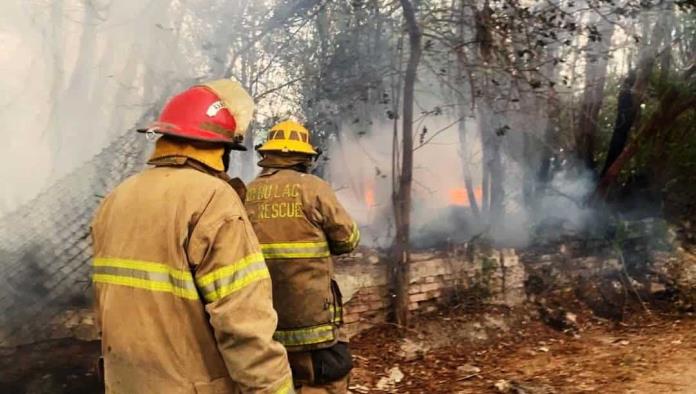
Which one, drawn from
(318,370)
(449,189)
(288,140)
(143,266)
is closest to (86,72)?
(288,140)

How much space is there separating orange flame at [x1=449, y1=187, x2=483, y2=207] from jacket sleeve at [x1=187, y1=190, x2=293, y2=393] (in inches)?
258

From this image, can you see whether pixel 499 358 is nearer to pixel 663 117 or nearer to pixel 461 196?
pixel 461 196

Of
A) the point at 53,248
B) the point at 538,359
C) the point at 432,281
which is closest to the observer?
the point at 53,248

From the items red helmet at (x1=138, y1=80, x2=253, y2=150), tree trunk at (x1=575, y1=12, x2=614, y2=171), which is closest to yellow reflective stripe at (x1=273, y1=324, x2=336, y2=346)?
red helmet at (x1=138, y1=80, x2=253, y2=150)

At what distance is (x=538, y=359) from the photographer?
5.81 meters

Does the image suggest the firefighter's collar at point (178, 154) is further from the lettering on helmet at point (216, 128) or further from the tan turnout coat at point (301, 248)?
the tan turnout coat at point (301, 248)

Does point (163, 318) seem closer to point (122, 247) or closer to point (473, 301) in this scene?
point (122, 247)

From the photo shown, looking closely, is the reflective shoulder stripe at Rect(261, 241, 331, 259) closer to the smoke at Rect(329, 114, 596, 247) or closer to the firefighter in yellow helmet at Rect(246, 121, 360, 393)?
the firefighter in yellow helmet at Rect(246, 121, 360, 393)

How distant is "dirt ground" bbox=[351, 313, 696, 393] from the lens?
16.8 feet

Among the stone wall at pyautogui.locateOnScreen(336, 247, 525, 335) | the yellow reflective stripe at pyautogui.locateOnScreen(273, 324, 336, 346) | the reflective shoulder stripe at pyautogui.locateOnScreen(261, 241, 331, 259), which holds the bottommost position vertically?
the stone wall at pyautogui.locateOnScreen(336, 247, 525, 335)

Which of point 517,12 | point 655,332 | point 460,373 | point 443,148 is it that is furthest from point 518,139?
point 460,373

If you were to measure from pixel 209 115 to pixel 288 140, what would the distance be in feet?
4.42

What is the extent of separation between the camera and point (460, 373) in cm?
552

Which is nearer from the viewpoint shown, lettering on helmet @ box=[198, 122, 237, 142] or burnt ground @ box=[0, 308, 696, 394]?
lettering on helmet @ box=[198, 122, 237, 142]
